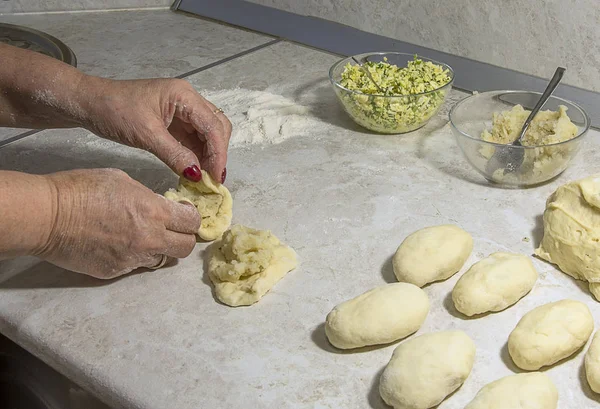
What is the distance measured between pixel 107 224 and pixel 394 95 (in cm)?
79

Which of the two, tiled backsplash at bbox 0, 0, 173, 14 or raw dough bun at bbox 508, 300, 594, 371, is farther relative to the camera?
tiled backsplash at bbox 0, 0, 173, 14

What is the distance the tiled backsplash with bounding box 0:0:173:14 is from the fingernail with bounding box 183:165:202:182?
5.39 ft

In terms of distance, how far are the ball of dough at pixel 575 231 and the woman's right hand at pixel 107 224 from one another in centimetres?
70

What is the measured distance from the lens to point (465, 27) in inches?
75.6

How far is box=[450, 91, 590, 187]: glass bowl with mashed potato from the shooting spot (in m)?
1.44

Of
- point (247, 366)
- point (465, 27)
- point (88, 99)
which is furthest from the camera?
point (465, 27)

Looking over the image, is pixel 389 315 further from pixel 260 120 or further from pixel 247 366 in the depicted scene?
pixel 260 120

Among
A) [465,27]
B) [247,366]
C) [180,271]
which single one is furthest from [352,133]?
[247,366]

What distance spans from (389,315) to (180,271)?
1.51 ft

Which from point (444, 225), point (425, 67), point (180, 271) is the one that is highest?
point (425, 67)

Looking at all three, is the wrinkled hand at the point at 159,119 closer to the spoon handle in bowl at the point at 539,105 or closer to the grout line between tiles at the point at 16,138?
the grout line between tiles at the point at 16,138

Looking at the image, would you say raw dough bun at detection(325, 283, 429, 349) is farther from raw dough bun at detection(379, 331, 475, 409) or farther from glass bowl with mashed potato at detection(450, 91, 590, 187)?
glass bowl with mashed potato at detection(450, 91, 590, 187)

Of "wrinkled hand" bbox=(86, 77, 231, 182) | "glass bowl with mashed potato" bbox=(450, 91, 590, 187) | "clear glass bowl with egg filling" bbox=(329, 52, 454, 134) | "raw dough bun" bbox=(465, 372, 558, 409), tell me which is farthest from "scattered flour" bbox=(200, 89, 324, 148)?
"raw dough bun" bbox=(465, 372, 558, 409)

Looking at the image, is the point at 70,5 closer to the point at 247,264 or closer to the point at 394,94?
the point at 394,94
